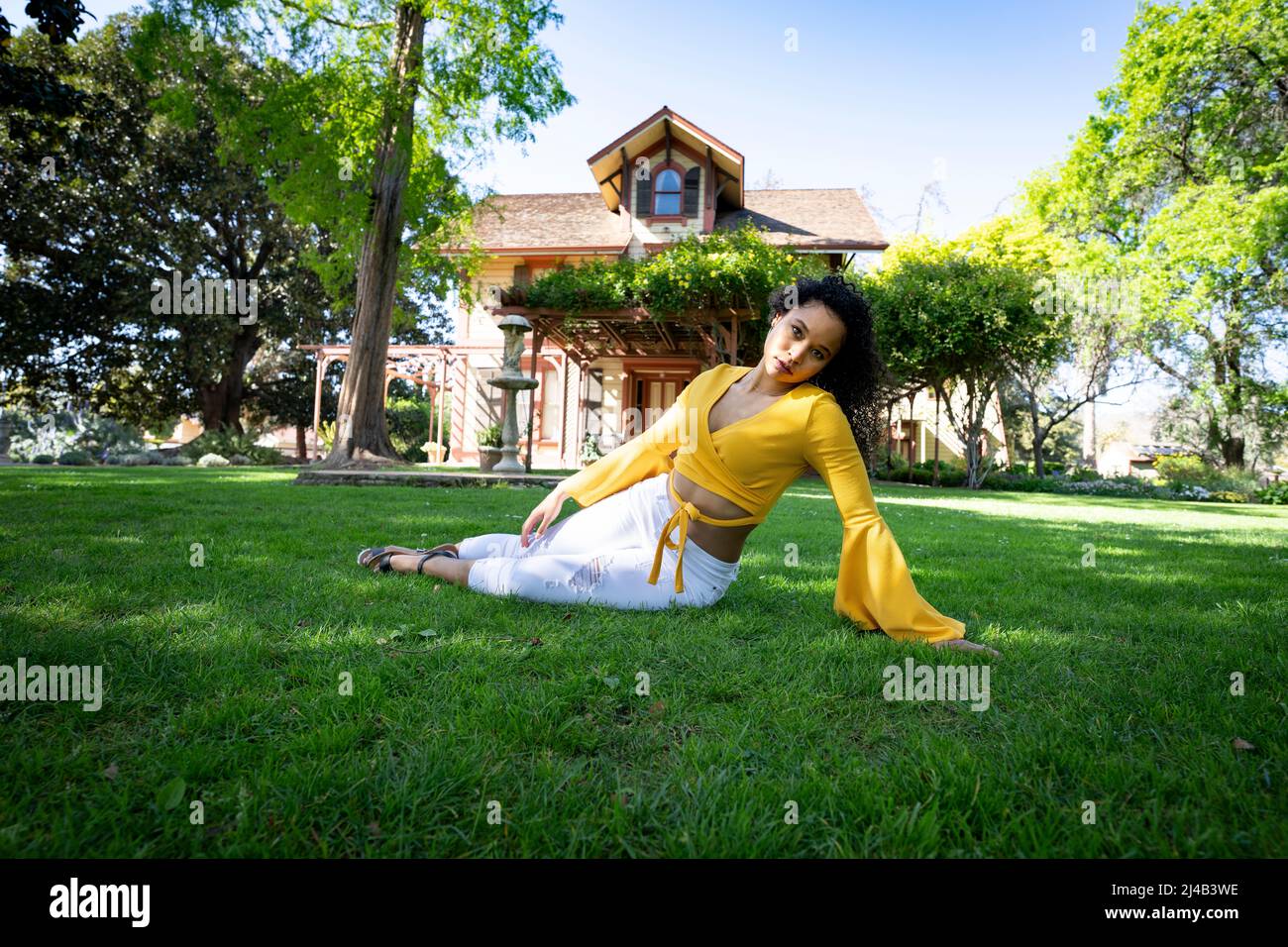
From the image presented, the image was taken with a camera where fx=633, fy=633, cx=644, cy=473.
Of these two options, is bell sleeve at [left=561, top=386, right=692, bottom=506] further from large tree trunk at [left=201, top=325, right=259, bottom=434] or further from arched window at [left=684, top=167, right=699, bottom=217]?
large tree trunk at [left=201, top=325, right=259, bottom=434]

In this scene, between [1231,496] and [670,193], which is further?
A: [670,193]

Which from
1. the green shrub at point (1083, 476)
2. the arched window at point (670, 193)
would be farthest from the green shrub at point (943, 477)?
the arched window at point (670, 193)

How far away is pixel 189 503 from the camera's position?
6.48 metres

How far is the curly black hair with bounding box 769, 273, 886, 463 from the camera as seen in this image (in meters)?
2.77

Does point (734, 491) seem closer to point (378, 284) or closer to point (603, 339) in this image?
point (378, 284)

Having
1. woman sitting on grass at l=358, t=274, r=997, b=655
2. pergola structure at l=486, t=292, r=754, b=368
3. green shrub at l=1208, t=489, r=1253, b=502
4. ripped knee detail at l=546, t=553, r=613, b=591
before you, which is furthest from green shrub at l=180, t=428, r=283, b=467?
green shrub at l=1208, t=489, r=1253, b=502

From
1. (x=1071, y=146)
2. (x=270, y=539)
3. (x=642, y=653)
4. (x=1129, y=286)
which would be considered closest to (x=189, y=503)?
(x=270, y=539)

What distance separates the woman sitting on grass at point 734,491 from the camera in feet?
8.87

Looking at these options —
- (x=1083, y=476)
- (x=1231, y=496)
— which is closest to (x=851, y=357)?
(x=1231, y=496)

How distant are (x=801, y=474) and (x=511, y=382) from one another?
978cm

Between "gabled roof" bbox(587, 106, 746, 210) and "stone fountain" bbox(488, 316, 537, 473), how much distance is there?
370 inches

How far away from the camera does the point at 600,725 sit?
1839mm

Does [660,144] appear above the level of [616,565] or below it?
above

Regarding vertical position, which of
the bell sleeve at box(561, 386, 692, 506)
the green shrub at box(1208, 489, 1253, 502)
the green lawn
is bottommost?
the green shrub at box(1208, 489, 1253, 502)
